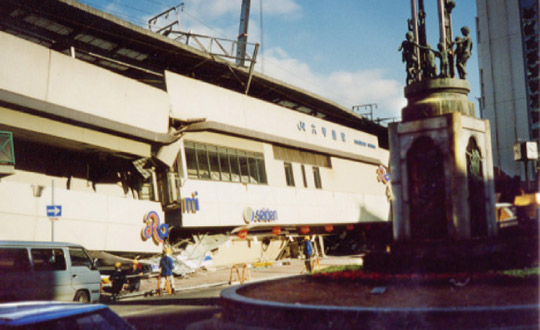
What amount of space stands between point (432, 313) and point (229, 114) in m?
26.6

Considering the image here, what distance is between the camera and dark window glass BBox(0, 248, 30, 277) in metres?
13.5

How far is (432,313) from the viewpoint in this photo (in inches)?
317

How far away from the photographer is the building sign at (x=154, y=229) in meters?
26.4

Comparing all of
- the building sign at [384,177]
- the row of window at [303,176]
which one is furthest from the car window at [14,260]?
the building sign at [384,177]

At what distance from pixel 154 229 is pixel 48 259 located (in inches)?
475

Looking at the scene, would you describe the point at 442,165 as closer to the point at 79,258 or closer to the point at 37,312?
the point at 37,312

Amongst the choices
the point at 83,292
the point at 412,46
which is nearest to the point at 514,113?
the point at 412,46

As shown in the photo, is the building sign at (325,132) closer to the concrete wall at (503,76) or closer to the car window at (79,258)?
the concrete wall at (503,76)

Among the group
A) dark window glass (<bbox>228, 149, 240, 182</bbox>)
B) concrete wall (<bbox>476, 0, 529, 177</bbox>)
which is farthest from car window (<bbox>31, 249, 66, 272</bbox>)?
concrete wall (<bbox>476, 0, 529, 177</bbox>)

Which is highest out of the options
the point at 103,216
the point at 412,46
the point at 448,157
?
the point at 412,46

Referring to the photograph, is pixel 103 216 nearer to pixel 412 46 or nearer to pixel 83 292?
pixel 83 292

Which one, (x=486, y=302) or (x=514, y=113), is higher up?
(x=514, y=113)

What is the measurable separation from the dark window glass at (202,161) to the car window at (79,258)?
14097 mm

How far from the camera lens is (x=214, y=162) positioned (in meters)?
31.9
